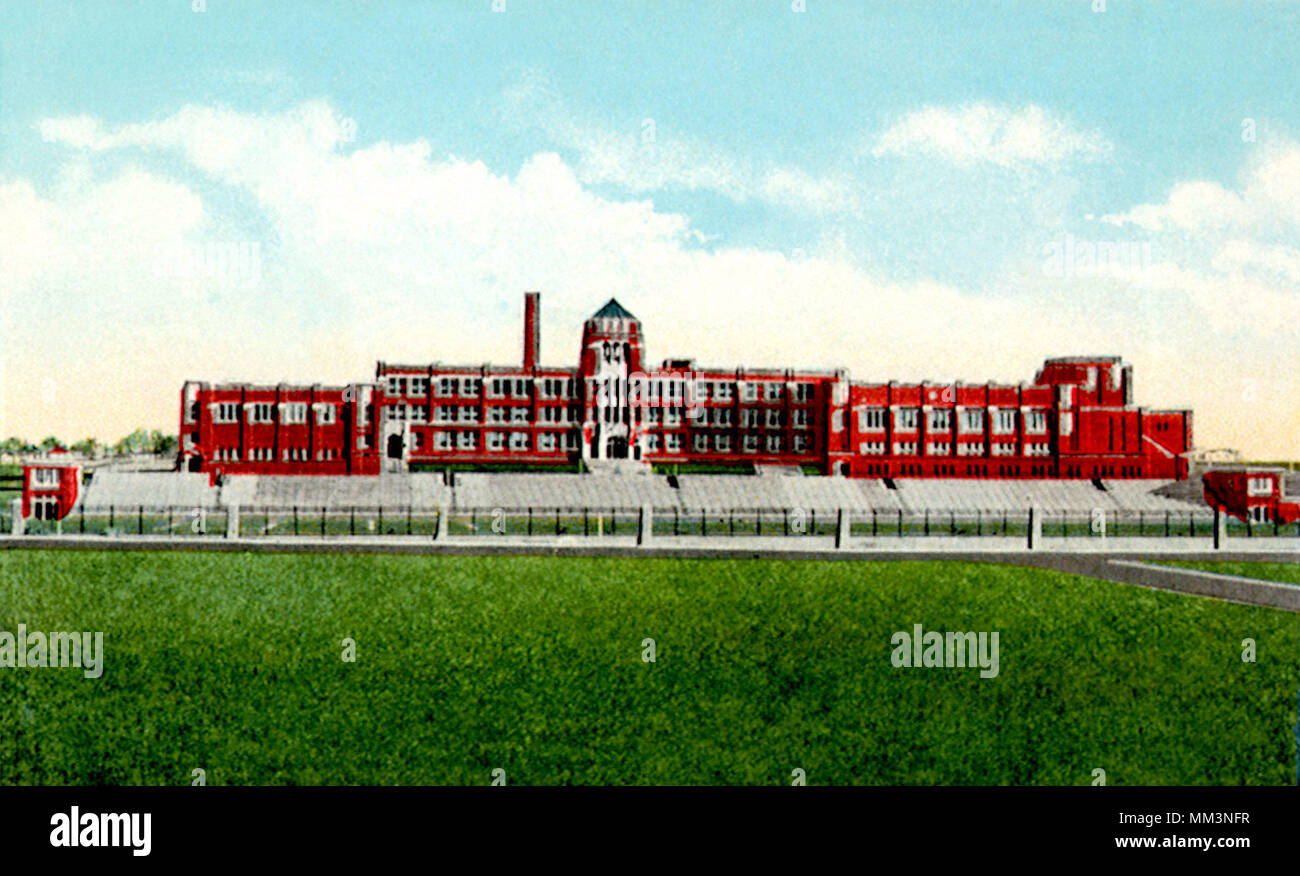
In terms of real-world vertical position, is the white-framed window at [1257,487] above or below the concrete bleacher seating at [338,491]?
above

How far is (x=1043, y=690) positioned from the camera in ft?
41.9

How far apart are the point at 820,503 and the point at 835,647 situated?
32.2 metres

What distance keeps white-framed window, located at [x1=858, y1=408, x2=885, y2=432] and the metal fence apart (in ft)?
33.7

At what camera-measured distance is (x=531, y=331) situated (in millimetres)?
57562

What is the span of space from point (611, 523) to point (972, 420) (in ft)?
92.7

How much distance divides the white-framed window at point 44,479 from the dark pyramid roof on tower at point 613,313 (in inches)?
1217

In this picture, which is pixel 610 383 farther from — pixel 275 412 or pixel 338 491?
pixel 275 412

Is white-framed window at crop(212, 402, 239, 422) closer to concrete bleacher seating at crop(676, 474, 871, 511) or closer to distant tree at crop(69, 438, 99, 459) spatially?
distant tree at crop(69, 438, 99, 459)

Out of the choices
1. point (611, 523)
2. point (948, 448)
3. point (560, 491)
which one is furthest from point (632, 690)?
point (948, 448)

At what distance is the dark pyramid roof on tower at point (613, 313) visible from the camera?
57.7m

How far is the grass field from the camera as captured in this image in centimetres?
1011

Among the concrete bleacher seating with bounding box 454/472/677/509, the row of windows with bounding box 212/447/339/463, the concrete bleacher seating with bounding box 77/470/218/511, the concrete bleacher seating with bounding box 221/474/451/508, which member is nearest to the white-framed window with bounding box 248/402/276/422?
the row of windows with bounding box 212/447/339/463

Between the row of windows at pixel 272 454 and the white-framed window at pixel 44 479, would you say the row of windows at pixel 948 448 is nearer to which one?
the row of windows at pixel 272 454

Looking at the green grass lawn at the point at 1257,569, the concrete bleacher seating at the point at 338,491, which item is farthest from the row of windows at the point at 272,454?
the green grass lawn at the point at 1257,569
